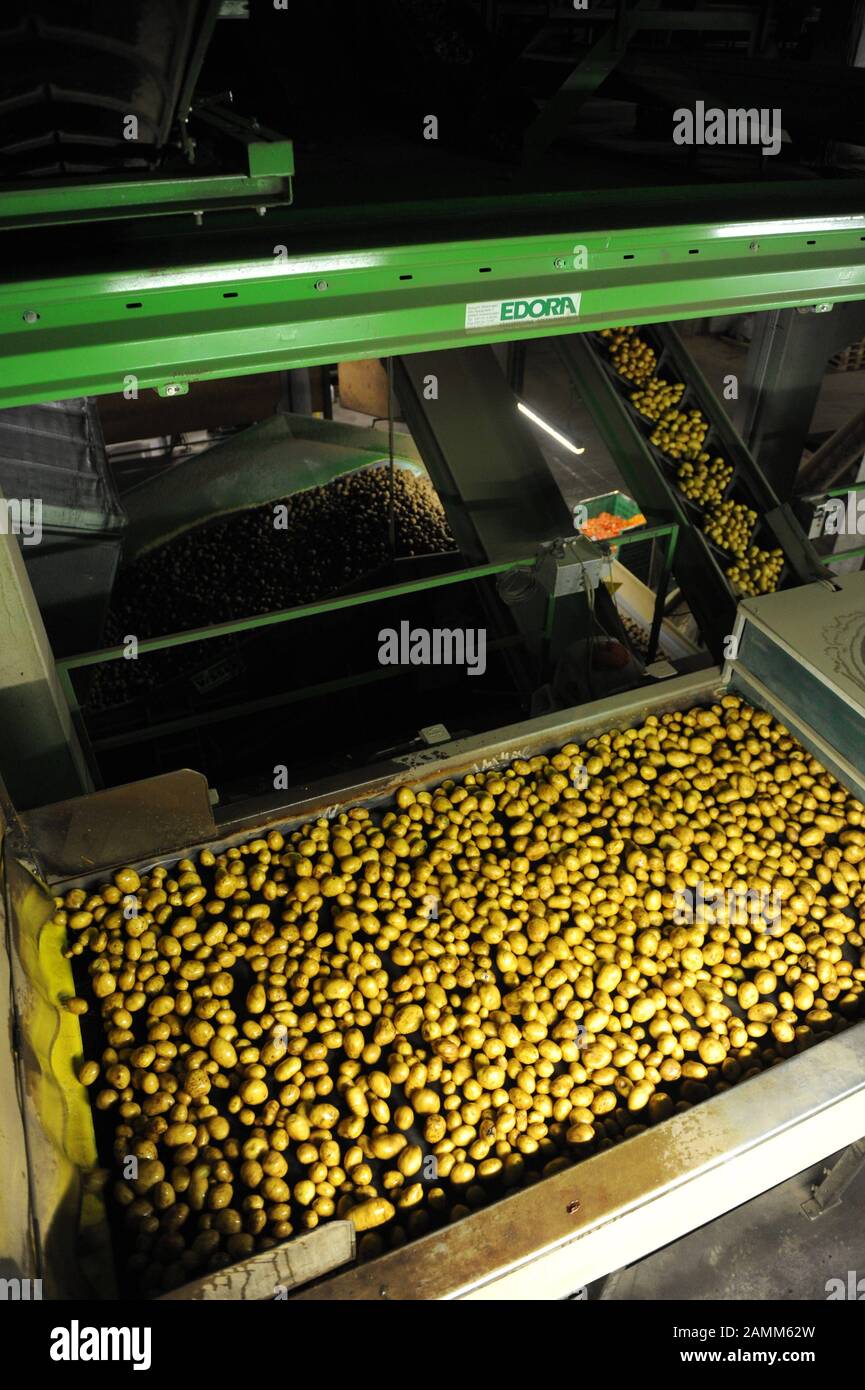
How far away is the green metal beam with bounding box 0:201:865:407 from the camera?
1746mm

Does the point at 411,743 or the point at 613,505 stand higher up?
the point at 613,505

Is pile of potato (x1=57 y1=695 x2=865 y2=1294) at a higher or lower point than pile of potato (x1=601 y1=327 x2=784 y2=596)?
lower

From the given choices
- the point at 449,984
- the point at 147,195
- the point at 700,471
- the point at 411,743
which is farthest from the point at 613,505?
the point at 147,195

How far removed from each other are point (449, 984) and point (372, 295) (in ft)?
6.03

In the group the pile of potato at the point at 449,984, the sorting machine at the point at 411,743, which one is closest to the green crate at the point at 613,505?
the sorting machine at the point at 411,743

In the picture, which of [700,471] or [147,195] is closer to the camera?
[147,195]

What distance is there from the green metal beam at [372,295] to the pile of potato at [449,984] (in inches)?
61.5

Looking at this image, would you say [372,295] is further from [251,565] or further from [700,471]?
[251,565]

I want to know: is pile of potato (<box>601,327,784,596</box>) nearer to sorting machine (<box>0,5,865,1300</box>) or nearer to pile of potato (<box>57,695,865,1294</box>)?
sorting machine (<box>0,5,865,1300</box>)

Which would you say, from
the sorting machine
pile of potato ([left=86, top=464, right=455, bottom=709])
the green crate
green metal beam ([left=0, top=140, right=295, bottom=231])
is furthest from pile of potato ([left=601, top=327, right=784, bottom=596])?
green metal beam ([left=0, top=140, right=295, bottom=231])

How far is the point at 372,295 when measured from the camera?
198 cm

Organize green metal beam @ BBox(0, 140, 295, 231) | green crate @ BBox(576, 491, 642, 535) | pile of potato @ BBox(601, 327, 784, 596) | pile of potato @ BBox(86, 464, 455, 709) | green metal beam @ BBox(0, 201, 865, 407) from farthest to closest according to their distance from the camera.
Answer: green crate @ BBox(576, 491, 642, 535) → pile of potato @ BBox(86, 464, 455, 709) → pile of potato @ BBox(601, 327, 784, 596) → green metal beam @ BBox(0, 201, 865, 407) → green metal beam @ BBox(0, 140, 295, 231)

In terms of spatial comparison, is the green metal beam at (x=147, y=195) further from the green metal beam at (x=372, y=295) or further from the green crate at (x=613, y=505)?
the green crate at (x=613, y=505)

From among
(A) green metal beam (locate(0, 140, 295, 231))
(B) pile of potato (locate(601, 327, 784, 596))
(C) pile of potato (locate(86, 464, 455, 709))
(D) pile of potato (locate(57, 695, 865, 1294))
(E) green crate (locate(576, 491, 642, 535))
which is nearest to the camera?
(A) green metal beam (locate(0, 140, 295, 231))
